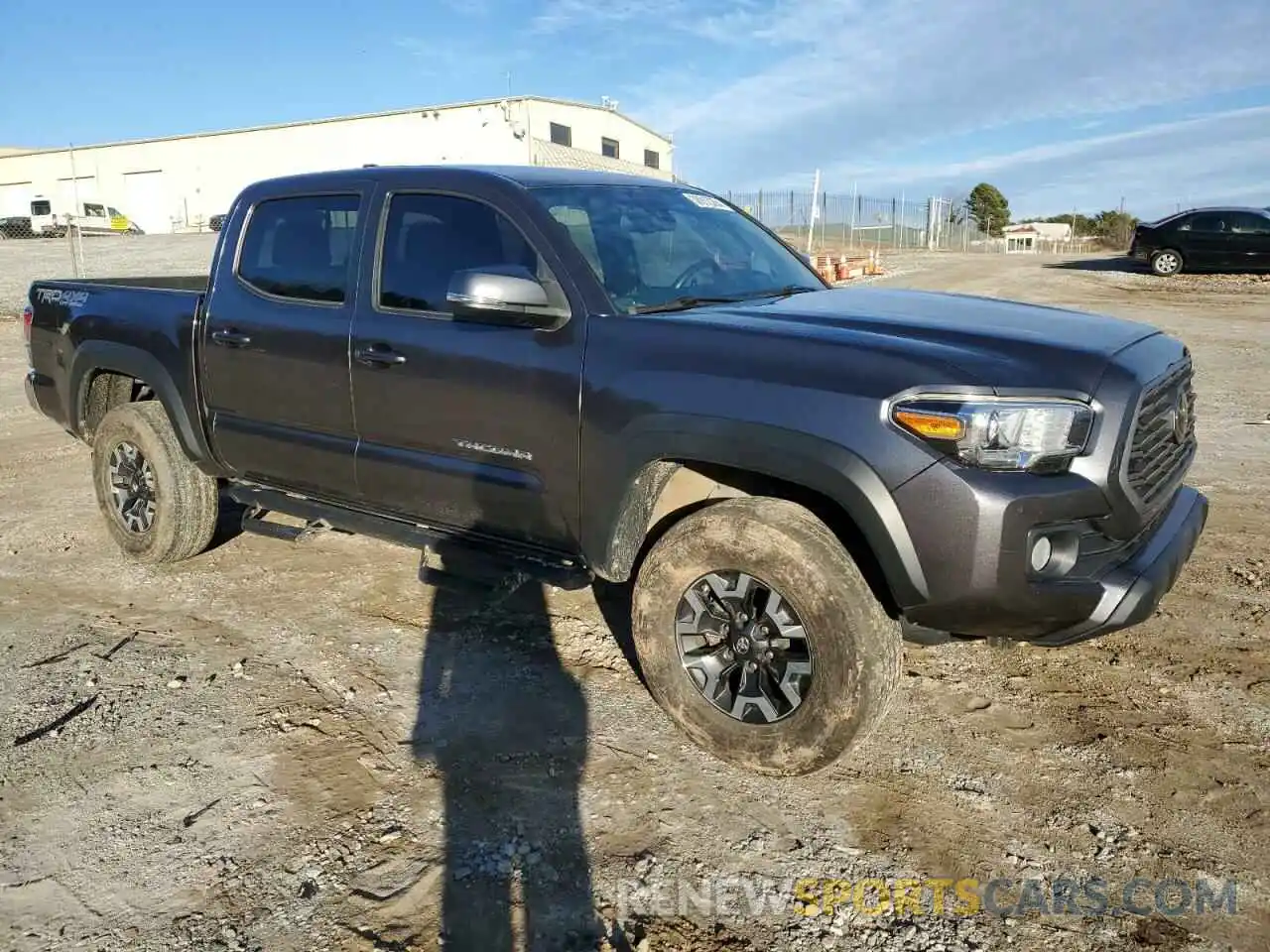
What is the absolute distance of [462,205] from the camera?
12.1 ft

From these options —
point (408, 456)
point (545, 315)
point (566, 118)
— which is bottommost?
point (408, 456)

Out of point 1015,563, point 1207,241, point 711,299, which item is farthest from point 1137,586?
point 1207,241

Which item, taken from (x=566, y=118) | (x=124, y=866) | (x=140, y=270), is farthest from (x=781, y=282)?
(x=566, y=118)

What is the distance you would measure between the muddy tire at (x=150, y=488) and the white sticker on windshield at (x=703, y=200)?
2.85 m

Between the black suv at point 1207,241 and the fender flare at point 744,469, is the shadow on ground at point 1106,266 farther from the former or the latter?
the fender flare at point 744,469

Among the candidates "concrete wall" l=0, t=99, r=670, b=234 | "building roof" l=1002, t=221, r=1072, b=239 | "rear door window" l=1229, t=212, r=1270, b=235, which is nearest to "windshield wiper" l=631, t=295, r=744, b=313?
"rear door window" l=1229, t=212, r=1270, b=235

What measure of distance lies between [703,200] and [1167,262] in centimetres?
2359

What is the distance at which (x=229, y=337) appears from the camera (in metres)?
4.32

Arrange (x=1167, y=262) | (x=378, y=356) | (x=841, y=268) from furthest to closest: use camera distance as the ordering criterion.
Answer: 1. (x=1167, y=262)
2. (x=841, y=268)
3. (x=378, y=356)

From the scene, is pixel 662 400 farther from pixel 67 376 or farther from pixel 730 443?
pixel 67 376

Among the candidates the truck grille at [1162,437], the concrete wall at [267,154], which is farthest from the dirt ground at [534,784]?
the concrete wall at [267,154]

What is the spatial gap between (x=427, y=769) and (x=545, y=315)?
1.61 m

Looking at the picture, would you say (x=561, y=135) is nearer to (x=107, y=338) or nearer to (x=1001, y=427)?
(x=107, y=338)

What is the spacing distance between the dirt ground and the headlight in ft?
3.69
